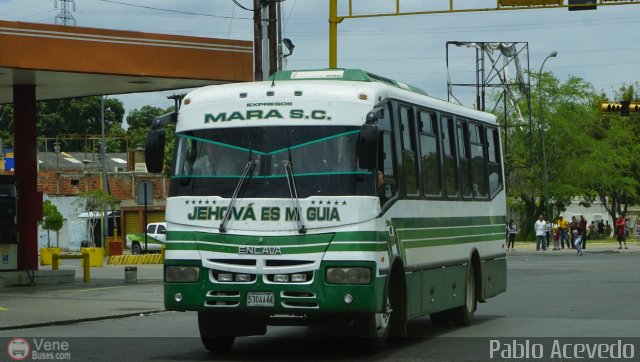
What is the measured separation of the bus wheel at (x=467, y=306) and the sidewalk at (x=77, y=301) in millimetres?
6089

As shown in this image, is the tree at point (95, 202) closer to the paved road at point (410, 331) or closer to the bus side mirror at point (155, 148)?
the paved road at point (410, 331)

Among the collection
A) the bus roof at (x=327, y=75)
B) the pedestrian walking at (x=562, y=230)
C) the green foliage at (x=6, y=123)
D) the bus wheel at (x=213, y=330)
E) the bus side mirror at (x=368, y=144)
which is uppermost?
the green foliage at (x=6, y=123)

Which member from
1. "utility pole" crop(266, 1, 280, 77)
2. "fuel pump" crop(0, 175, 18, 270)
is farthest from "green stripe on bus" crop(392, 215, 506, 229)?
"fuel pump" crop(0, 175, 18, 270)

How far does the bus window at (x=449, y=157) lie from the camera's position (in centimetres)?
1638

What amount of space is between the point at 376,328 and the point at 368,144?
215 centimetres

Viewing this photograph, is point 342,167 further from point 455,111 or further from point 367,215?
point 455,111

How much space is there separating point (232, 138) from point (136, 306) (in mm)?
9743

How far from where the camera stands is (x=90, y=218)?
7031cm

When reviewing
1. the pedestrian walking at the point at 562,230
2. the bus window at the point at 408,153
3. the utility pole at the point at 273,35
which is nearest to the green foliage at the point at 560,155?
the pedestrian walking at the point at 562,230

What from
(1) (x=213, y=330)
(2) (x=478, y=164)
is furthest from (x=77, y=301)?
(1) (x=213, y=330)

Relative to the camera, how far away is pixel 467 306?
17703 mm

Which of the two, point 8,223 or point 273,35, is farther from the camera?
point 273,35

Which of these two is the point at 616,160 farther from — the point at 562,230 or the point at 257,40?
the point at 257,40

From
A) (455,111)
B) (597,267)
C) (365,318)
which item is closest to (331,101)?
(365,318)
